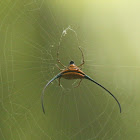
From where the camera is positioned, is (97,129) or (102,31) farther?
(102,31)

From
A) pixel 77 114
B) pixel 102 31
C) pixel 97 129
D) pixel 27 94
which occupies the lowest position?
pixel 97 129

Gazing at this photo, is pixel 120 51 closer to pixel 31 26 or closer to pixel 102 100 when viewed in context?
pixel 102 100

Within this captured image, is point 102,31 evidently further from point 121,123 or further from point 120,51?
point 121,123

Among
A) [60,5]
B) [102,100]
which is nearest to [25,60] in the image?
[60,5]

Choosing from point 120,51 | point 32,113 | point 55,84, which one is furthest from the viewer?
point 120,51

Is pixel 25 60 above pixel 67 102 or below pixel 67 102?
above

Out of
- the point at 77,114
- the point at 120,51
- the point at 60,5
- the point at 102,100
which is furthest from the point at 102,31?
the point at 77,114

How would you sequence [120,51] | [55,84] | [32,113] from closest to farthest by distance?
[55,84], [32,113], [120,51]
